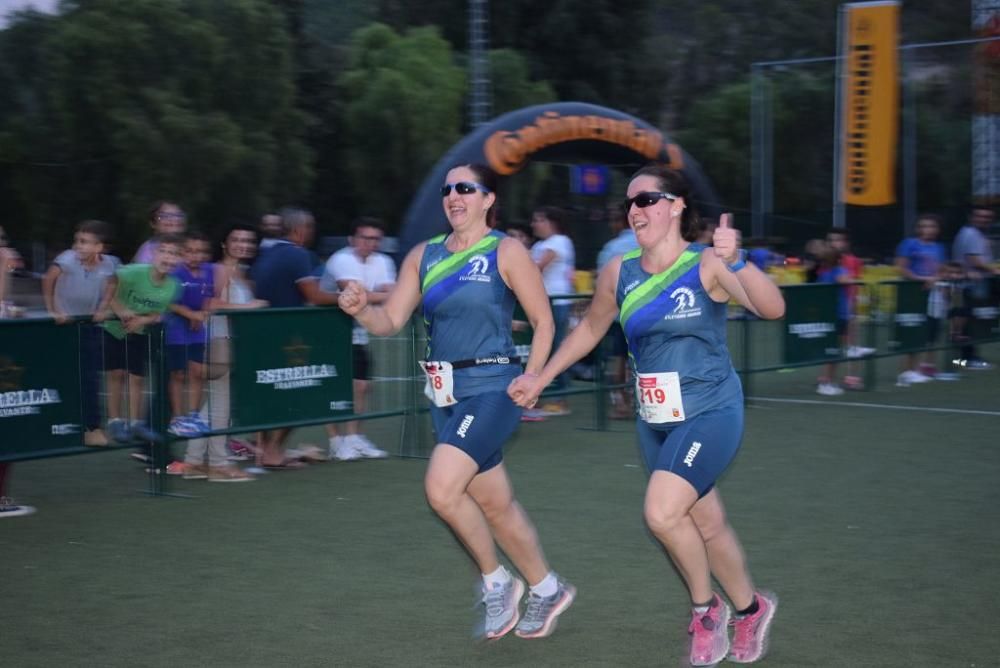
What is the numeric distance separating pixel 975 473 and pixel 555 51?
41304 mm

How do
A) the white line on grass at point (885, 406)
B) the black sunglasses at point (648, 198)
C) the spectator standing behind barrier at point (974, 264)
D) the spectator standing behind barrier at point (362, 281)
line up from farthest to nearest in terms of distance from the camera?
1. the spectator standing behind barrier at point (974, 264)
2. the white line on grass at point (885, 406)
3. the spectator standing behind barrier at point (362, 281)
4. the black sunglasses at point (648, 198)

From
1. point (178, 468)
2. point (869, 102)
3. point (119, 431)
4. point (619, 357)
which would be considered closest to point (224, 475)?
point (178, 468)

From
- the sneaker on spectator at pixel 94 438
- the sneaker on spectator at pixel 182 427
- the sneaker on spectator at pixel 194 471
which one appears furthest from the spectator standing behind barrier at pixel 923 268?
the sneaker on spectator at pixel 94 438

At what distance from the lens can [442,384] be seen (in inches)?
214

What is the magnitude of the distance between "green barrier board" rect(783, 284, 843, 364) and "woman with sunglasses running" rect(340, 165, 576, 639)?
8.35m

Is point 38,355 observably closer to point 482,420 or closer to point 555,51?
point 482,420

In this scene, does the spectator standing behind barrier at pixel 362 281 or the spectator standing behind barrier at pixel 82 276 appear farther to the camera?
the spectator standing behind barrier at pixel 362 281

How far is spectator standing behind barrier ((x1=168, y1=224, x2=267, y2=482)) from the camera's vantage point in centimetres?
917

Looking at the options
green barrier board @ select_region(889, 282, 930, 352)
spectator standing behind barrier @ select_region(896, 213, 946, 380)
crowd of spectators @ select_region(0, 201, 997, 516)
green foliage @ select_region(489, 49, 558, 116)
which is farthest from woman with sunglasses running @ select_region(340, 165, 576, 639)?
green foliage @ select_region(489, 49, 558, 116)

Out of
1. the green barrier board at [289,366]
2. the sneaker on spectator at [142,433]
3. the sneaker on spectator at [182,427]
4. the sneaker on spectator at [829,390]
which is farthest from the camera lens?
the sneaker on spectator at [829,390]

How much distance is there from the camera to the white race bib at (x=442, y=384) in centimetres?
542

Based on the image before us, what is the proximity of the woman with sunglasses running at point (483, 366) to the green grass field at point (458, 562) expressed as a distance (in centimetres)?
25

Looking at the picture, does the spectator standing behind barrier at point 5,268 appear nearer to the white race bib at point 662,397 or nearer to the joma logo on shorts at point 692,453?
the white race bib at point 662,397

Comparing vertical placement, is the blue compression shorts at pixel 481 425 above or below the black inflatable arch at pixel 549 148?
below
